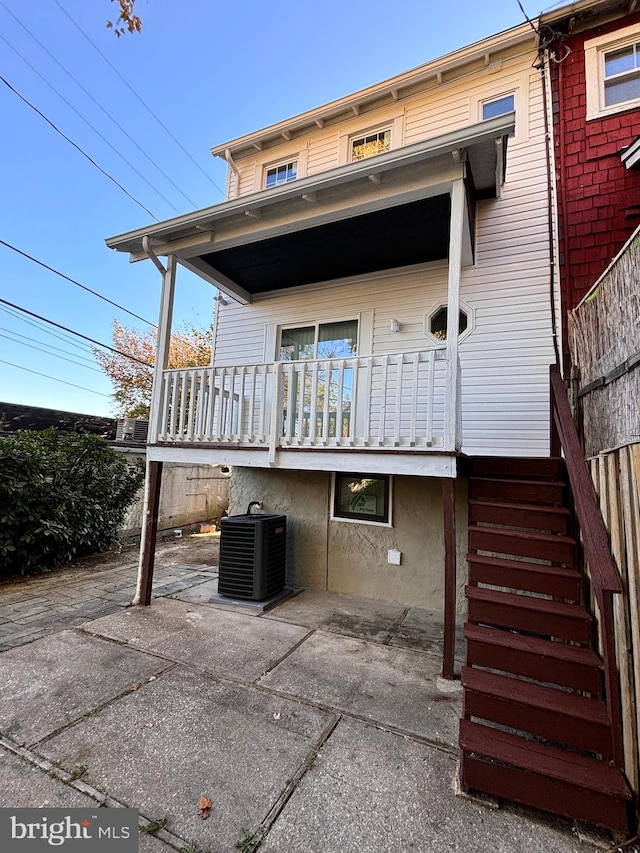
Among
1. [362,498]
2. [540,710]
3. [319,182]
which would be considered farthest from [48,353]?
[540,710]

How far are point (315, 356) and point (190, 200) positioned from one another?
33.9 ft

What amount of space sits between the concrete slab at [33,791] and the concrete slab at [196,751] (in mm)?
90

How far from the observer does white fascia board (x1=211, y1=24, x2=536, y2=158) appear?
15.7 ft

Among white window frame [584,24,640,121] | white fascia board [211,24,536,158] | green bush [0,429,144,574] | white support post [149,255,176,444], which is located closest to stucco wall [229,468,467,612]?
white support post [149,255,176,444]

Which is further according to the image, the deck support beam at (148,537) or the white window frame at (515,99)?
the white window frame at (515,99)

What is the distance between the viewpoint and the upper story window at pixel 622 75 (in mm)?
4305

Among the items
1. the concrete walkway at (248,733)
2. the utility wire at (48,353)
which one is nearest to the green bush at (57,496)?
the concrete walkway at (248,733)

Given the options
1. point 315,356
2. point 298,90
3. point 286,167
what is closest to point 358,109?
point 286,167

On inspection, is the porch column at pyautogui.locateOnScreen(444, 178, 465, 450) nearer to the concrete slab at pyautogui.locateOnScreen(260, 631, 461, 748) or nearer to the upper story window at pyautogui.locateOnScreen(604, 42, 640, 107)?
the concrete slab at pyautogui.locateOnScreen(260, 631, 461, 748)

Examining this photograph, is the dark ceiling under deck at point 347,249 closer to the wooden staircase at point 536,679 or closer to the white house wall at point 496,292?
the white house wall at point 496,292

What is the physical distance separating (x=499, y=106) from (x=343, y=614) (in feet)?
21.6

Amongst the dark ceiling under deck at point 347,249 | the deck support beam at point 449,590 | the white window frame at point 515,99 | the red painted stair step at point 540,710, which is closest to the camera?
the red painted stair step at point 540,710

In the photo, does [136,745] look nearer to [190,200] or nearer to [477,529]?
[477,529]

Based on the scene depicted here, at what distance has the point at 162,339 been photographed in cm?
452
